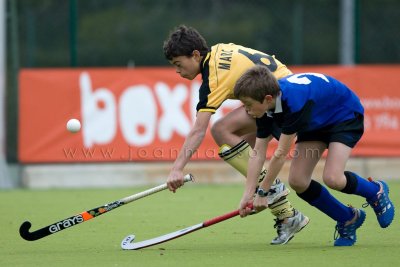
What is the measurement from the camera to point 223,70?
6113 millimetres

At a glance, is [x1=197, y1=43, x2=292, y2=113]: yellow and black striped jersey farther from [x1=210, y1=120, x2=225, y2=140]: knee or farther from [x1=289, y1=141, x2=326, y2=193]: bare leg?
[x1=289, y1=141, x2=326, y2=193]: bare leg

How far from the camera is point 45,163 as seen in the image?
10.8 meters

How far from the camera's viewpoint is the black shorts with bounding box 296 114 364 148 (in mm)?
5836

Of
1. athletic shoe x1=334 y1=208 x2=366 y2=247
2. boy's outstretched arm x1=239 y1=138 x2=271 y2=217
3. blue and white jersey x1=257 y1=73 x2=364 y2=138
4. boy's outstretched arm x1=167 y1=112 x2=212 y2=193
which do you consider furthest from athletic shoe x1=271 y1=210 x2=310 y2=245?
boy's outstretched arm x1=167 y1=112 x2=212 y2=193

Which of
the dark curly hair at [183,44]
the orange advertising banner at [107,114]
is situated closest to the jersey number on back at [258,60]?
the dark curly hair at [183,44]

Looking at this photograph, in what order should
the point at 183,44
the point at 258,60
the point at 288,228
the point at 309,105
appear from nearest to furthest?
the point at 309,105
the point at 183,44
the point at 288,228
the point at 258,60

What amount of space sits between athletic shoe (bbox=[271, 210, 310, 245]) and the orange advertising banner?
4.57 meters

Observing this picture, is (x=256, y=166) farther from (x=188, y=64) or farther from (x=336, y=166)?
(x=188, y=64)

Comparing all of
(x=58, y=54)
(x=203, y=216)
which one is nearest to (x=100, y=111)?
(x=58, y=54)

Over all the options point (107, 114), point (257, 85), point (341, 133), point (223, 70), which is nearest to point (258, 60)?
point (223, 70)

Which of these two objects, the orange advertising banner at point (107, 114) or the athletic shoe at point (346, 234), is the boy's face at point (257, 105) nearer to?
the athletic shoe at point (346, 234)

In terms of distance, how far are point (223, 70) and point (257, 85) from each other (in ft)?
2.51

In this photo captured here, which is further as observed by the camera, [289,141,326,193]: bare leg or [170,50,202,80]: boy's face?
[170,50,202,80]: boy's face

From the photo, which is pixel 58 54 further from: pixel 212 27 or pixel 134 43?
pixel 212 27
